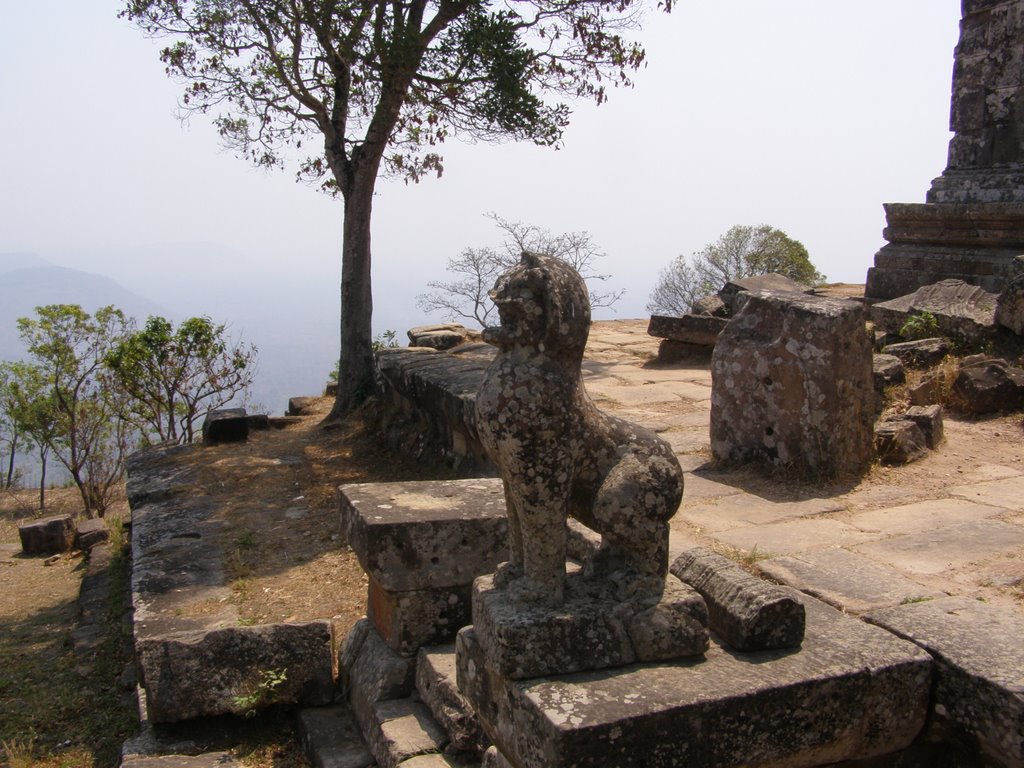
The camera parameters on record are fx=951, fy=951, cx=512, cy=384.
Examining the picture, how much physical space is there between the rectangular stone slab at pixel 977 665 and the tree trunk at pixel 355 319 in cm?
724

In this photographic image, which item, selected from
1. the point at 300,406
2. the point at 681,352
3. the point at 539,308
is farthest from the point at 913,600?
the point at 300,406

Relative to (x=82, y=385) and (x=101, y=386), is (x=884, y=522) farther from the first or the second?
(x=82, y=385)

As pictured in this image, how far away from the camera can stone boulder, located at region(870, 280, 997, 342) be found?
7.65m

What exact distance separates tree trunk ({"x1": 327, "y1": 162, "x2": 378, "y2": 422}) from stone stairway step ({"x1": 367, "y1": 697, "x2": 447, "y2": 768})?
632 cm

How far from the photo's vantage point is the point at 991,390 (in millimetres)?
6496

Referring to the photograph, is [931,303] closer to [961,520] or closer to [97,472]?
[961,520]

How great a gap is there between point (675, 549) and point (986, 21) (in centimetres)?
821

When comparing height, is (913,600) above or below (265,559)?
above

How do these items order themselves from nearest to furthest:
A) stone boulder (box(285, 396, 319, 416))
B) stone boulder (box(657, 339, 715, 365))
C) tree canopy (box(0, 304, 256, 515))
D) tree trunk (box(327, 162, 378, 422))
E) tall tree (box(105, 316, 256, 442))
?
tree trunk (box(327, 162, 378, 422)) → stone boulder (box(657, 339, 715, 365)) → tall tree (box(105, 316, 256, 442)) → stone boulder (box(285, 396, 319, 416)) → tree canopy (box(0, 304, 256, 515))

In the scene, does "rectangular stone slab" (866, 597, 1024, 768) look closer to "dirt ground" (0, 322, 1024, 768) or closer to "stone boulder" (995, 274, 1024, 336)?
"dirt ground" (0, 322, 1024, 768)

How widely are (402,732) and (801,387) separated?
9.76ft

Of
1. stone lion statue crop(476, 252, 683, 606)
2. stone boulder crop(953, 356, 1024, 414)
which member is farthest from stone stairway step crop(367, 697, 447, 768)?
stone boulder crop(953, 356, 1024, 414)

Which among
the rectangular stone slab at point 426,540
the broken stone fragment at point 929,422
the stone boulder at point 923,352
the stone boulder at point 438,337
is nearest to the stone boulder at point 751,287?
the stone boulder at point 438,337

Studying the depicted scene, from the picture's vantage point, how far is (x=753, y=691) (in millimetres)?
2609
